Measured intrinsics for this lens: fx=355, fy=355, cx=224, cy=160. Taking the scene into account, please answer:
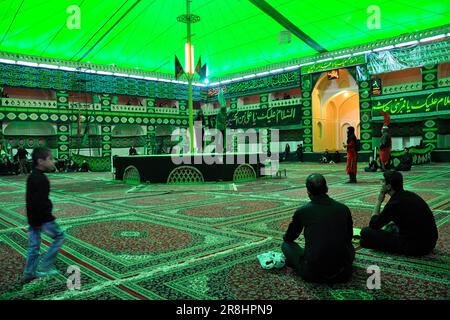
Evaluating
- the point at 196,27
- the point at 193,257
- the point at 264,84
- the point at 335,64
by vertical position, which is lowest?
the point at 193,257

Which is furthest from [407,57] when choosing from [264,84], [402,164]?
[264,84]

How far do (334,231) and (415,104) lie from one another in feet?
40.0

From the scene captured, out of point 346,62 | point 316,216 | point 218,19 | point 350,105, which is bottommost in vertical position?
point 316,216

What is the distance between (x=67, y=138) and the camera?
1424 centimetres

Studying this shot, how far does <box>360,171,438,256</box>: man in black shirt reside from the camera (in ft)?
6.38

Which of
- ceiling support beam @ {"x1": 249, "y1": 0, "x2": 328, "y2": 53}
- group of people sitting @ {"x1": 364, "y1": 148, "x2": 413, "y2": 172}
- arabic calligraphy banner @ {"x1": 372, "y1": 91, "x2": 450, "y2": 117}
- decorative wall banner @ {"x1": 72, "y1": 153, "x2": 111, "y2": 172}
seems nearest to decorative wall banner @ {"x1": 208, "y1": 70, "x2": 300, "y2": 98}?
ceiling support beam @ {"x1": 249, "y1": 0, "x2": 328, "y2": 53}

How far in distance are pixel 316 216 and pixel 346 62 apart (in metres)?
13.0

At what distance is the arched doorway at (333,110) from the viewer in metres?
14.6

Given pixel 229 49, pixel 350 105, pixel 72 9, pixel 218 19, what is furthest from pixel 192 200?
pixel 350 105

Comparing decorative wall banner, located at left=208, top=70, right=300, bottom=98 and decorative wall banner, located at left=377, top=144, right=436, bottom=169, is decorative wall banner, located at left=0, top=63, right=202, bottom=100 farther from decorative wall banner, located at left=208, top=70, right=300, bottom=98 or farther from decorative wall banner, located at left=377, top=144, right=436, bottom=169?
decorative wall banner, located at left=377, top=144, right=436, bottom=169

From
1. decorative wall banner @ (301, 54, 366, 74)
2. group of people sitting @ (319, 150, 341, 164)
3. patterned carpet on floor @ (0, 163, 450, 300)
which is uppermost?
decorative wall banner @ (301, 54, 366, 74)

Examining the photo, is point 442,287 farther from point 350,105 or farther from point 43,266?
point 350,105

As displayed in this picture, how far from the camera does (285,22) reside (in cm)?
1112

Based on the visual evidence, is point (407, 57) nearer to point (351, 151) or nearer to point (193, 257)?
point (351, 151)
